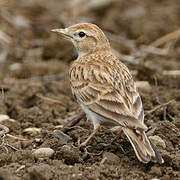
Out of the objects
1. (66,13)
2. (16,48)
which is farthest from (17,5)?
(16,48)

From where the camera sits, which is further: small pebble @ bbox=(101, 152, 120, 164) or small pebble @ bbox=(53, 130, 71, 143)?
small pebble @ bbox=(53, 130, 71, 143)

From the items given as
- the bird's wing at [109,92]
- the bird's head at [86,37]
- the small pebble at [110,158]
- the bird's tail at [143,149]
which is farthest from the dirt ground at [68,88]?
the bird's head at [86,37]

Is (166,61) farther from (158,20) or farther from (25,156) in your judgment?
(25,156)

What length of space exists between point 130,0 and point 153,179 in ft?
25.5

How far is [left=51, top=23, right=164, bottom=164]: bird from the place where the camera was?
4.42m

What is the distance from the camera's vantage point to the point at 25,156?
472 centimetres

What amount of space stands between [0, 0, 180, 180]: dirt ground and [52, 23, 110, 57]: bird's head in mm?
831

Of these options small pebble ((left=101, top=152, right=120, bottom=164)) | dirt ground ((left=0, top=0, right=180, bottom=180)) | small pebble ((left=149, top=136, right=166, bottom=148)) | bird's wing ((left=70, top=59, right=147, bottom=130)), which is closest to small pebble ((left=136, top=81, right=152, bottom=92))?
dirt ground ((left=0, top=0, right=180, bottom=180))

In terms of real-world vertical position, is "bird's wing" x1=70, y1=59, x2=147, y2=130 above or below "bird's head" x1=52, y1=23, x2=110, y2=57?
below

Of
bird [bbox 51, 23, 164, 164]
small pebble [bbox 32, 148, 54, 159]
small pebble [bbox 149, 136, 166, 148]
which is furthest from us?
small pebble [bbox 149, 136, 166, 148]

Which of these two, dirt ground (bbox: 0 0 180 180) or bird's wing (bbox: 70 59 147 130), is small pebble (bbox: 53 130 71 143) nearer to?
dirt ground (bbox: 0 0 180 180)

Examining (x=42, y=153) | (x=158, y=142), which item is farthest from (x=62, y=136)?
(x=158, y=142)

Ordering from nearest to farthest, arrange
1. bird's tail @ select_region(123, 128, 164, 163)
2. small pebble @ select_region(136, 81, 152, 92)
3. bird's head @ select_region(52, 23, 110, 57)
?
bird's tail @ select_region(123, 128, 164, 163), bird's head @ select_region(52, 23, 110, 57), small pebble @ select_region(136, 81, 152, 92)

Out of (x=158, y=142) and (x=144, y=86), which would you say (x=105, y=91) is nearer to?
(x=158, y=142)
